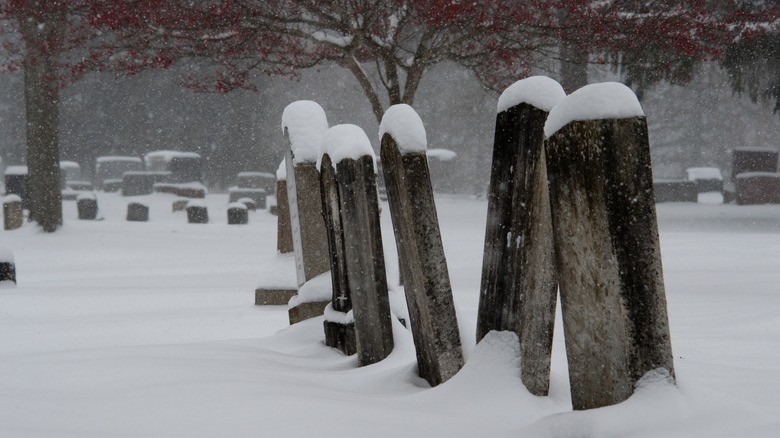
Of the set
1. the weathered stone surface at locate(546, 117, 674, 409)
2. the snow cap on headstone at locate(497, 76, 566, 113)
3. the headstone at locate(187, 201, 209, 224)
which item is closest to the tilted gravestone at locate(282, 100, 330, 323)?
the snow cap on headstone at locate(497, 76, 566, 113)

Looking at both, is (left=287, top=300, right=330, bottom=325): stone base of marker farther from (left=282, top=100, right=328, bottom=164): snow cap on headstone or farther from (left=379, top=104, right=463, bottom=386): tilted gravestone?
(left=379, top=104, right=463, bottom=386): tilted gravestone

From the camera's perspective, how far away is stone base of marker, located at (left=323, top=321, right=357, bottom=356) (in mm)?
3596

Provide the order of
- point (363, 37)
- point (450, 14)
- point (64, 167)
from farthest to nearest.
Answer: point (64, 167) → point (363, 37) → point (450, 14)

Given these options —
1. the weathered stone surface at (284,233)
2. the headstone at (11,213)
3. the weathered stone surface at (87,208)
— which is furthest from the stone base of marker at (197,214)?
the weathered stone surface at (284,233)

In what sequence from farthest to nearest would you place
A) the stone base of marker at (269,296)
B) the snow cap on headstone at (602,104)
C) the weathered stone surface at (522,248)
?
the stone base of marker at (269,296), the weathered stone surface at (522,248), the snow cap on headstone at (602,104)

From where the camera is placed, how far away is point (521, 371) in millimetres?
2307

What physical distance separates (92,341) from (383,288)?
2820 millimetres

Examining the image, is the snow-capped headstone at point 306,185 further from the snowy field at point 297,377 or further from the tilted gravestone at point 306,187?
the snowy field at point 297,377

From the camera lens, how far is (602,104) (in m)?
1.79

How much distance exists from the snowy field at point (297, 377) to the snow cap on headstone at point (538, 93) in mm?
756

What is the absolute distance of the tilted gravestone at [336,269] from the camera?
3564mm

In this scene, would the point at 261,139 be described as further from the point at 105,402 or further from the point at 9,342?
the point at 105,402

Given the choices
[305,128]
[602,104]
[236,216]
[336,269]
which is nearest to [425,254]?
[602,104]

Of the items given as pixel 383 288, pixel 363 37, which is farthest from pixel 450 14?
pixel 383 288
